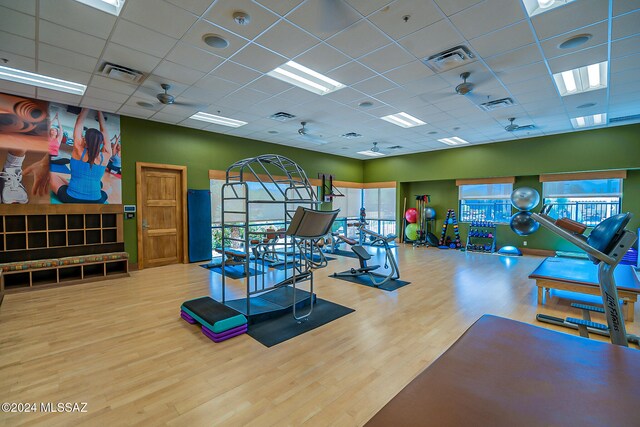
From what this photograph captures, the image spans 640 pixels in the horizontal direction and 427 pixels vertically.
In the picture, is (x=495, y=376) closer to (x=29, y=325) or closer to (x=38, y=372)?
(x=38, y=372)

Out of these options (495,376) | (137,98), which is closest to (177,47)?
(137,98)

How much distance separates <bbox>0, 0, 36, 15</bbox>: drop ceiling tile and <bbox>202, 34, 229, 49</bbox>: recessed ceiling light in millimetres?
1545

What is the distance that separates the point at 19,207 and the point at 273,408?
5.97 meters

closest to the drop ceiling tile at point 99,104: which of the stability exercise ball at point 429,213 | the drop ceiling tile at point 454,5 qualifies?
the drop ceiling tile at point 454,5

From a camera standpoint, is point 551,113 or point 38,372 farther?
point 551,113

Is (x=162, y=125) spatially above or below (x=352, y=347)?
above

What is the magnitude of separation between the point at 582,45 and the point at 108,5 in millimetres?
5344

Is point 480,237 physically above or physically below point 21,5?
below

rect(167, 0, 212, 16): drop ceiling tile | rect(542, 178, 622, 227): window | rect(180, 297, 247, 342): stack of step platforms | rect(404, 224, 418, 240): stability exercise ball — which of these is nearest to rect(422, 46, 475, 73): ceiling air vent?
rect(167, 0, 212, 16): drop ceiling tile

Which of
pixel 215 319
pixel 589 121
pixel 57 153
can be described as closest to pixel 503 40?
pixel 215 319

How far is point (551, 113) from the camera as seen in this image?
20.2 ft

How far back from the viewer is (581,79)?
15.8 feet

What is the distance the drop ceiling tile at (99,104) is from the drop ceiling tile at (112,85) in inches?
30.4

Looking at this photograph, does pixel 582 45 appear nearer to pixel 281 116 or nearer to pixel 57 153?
pixel 281 116
